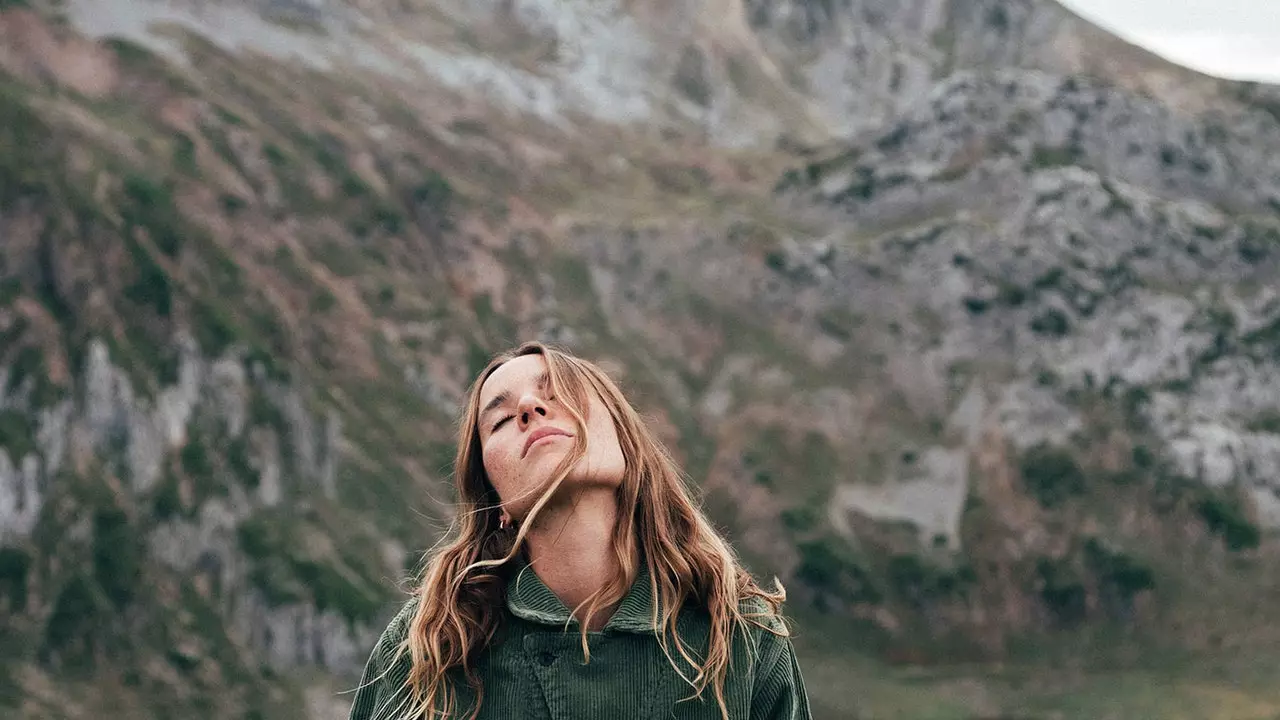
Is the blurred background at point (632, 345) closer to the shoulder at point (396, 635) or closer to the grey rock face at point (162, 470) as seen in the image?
the grey rock face at point (162, 470)

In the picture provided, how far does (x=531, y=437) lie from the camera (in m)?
6.59

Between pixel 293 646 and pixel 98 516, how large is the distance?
41.5ft

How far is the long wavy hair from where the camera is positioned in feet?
21.1

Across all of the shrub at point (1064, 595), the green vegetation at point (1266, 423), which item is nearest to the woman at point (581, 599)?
the shrub at point (1064, 595)

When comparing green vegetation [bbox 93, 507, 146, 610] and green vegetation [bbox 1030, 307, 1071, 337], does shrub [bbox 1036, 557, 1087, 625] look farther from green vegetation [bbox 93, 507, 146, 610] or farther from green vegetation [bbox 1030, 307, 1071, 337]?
green vegetation [bbox 93, 507, 146, 610]

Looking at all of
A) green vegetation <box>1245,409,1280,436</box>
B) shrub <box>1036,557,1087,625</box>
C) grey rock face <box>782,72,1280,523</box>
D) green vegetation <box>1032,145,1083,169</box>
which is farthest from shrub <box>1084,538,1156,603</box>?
green vegetation <box>1032,145,1083,169</box>

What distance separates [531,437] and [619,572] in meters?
0.68

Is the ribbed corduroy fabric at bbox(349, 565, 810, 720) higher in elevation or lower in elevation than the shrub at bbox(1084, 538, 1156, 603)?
higher

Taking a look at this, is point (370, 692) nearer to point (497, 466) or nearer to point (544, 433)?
point (497, 466)

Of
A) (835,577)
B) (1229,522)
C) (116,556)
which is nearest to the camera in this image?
(116,556)

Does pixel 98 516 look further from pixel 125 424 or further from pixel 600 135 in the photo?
pixel 600 135

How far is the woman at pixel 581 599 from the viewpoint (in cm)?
637

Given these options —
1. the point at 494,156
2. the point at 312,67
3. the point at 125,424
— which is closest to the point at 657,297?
the point at 494,156

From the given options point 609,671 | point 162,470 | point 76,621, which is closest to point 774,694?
point 609,671
